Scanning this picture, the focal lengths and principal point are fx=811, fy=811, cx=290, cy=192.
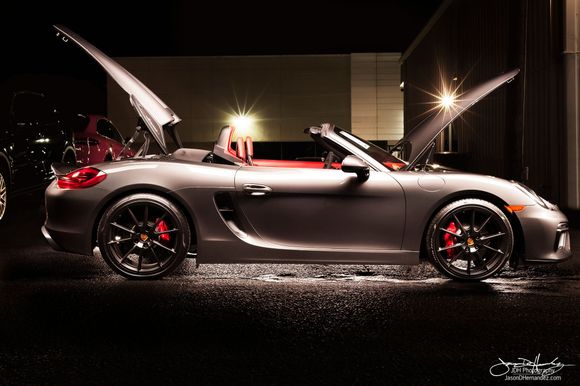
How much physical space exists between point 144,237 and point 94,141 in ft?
37.4

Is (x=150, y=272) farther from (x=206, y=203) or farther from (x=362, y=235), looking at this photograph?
(x=362, y=235)

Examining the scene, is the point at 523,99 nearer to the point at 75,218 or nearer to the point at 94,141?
the point at 94,141

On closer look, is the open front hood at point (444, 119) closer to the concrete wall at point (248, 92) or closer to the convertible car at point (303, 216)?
the convertible car at point (303, 216)

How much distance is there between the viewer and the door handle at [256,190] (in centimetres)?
645

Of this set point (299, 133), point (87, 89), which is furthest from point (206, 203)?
point (87, 89)

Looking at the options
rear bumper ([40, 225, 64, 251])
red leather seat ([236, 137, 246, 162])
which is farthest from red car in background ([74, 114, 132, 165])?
red leather seat ([236, 137, 246, 162])

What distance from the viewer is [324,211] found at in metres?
6.46

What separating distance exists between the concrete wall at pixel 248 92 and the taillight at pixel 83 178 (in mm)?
36441

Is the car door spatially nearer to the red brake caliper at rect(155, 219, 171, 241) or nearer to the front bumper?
the red brake caliper at rect(155, 219, 171, 241)

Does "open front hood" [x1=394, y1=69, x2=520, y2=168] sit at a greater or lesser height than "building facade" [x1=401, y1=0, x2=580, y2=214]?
lesser

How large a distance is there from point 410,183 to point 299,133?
122 feet

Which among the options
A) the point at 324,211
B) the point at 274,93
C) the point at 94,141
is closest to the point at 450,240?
the point at 324,211
